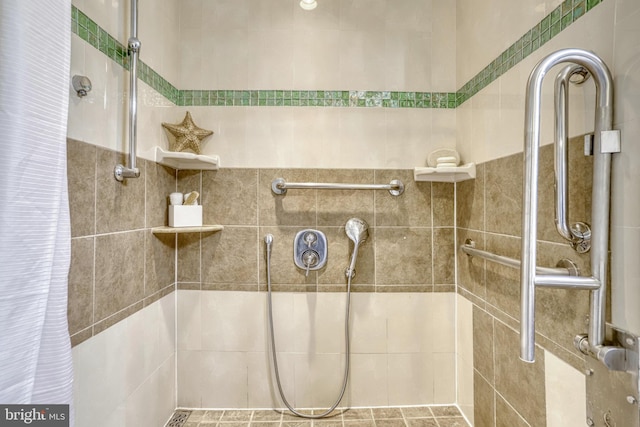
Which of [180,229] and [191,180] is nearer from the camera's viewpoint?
[180,229]

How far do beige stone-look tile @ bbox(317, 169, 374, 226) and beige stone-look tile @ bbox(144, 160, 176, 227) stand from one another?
0.75 meters

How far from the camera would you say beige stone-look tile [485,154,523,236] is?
1107 millimetres

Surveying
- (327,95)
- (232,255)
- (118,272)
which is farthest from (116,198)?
(327,95)

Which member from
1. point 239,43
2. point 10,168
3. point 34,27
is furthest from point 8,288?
point 239,43

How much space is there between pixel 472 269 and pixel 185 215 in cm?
139

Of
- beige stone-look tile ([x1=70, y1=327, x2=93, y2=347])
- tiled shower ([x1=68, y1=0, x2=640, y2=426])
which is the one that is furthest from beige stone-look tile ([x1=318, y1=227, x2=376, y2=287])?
beige stone-look tile ([x1=70, y1=327, x2=93, y2=347])

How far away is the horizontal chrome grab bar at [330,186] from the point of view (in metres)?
1.47

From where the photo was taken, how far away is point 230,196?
5.18 feet

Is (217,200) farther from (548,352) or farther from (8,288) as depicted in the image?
(548,352)

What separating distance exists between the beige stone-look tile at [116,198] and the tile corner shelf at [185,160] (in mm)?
114

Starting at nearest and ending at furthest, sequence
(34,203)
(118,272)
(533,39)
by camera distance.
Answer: (34,203)
(533,39)
(118,272)

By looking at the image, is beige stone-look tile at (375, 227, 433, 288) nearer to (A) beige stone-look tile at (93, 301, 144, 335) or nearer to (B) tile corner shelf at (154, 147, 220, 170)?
(B) tile corner shelf at (154, 147, 220, 170)

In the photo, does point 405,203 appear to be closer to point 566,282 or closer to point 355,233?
point 355,233

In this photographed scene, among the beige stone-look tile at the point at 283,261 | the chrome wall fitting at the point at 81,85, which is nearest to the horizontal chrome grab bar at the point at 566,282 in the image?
the beige stone-look tile at the point at 283,261
